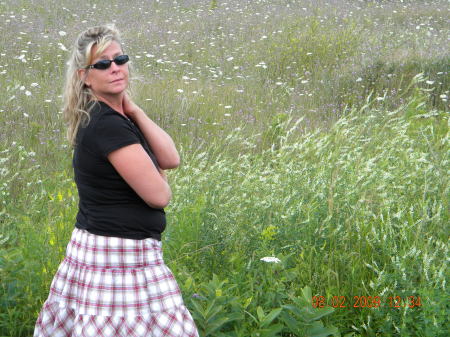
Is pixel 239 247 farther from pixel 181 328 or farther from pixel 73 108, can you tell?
pixel 73 108

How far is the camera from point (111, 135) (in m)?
2.00

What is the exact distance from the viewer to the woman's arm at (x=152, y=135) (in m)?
2.26

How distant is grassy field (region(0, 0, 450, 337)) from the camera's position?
8.79 feet

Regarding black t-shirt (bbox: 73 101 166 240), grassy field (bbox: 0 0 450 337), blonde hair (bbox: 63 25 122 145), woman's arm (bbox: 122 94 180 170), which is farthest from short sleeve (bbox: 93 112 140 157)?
grassy field (bbox: 0 0 450 337)

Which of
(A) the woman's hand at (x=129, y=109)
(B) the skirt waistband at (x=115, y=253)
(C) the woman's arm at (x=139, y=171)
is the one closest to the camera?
(C) the woman's arm at (x=139, y=171)

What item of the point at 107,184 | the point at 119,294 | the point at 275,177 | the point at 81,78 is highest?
the point at 81,78

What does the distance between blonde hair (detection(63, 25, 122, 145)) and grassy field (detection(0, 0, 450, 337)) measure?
326 mm

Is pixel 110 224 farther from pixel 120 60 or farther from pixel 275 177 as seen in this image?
pixel 275 177
